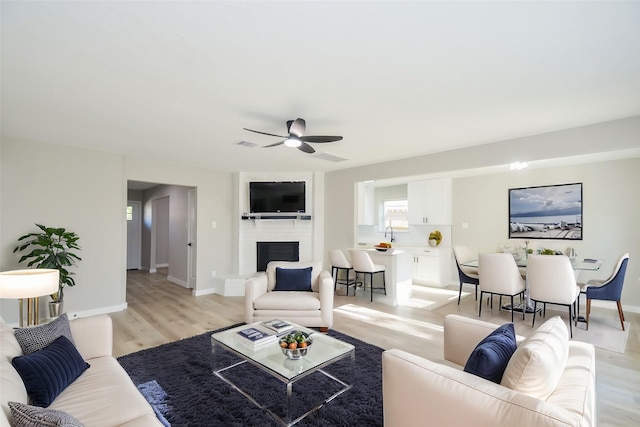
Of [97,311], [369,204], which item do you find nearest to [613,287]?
[369,204]

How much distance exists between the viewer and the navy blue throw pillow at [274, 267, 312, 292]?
3992mm

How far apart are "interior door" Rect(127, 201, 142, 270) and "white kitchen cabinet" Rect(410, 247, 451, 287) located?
7479mm

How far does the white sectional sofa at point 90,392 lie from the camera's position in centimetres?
140

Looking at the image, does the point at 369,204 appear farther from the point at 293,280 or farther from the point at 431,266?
the point at 293,280

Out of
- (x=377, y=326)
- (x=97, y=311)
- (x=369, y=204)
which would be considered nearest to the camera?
(x=377, y=326)

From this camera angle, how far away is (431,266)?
6.38 meters

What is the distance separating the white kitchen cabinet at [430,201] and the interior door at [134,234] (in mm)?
7454

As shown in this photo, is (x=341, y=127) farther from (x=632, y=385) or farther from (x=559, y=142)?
(x=632, y=385)

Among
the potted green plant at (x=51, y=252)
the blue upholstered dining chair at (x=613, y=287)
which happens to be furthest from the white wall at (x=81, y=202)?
the blue upholstered dining chair at (x=613, y=287)

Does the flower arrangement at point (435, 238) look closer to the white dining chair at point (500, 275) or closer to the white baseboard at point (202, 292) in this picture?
the white dining chair at point (500, 275)

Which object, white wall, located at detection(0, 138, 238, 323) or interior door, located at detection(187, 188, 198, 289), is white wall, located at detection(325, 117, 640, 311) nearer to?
interior door, located at detection(187, 188, 198, 289)

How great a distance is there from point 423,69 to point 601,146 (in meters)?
2.52

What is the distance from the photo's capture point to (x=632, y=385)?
253 cm

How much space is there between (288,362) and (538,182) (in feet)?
17.8
